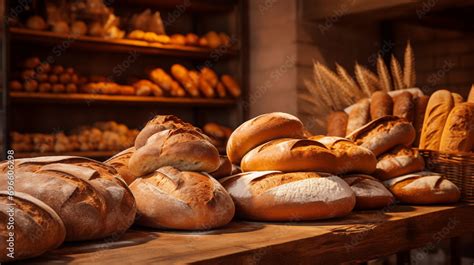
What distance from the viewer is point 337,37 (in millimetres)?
4285

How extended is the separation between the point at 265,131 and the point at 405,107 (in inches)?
31.0

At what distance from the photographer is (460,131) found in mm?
1896

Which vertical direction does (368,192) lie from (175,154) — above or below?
below

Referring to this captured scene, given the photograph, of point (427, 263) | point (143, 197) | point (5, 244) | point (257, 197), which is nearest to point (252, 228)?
point (257, 197)

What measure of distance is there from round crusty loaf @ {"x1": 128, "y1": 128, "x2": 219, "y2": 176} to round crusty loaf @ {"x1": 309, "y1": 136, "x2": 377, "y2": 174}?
15.2 inches

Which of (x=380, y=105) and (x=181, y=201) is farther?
(x=380, y=105)

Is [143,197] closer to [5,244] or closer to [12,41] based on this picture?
[5,244]

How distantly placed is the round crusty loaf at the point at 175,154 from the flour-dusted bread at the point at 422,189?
2.11 ft

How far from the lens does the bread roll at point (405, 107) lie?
209 cm

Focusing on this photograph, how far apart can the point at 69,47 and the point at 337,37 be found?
76.5 inches

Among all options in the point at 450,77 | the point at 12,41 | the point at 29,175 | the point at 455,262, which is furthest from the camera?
the point at 450,77

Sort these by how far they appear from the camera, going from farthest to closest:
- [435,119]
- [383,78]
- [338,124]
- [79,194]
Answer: [383,78], [338,124], [435,119], [79,194]

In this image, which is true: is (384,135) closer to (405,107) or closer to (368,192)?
(368,192)

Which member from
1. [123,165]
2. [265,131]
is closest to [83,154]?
[123,165]
